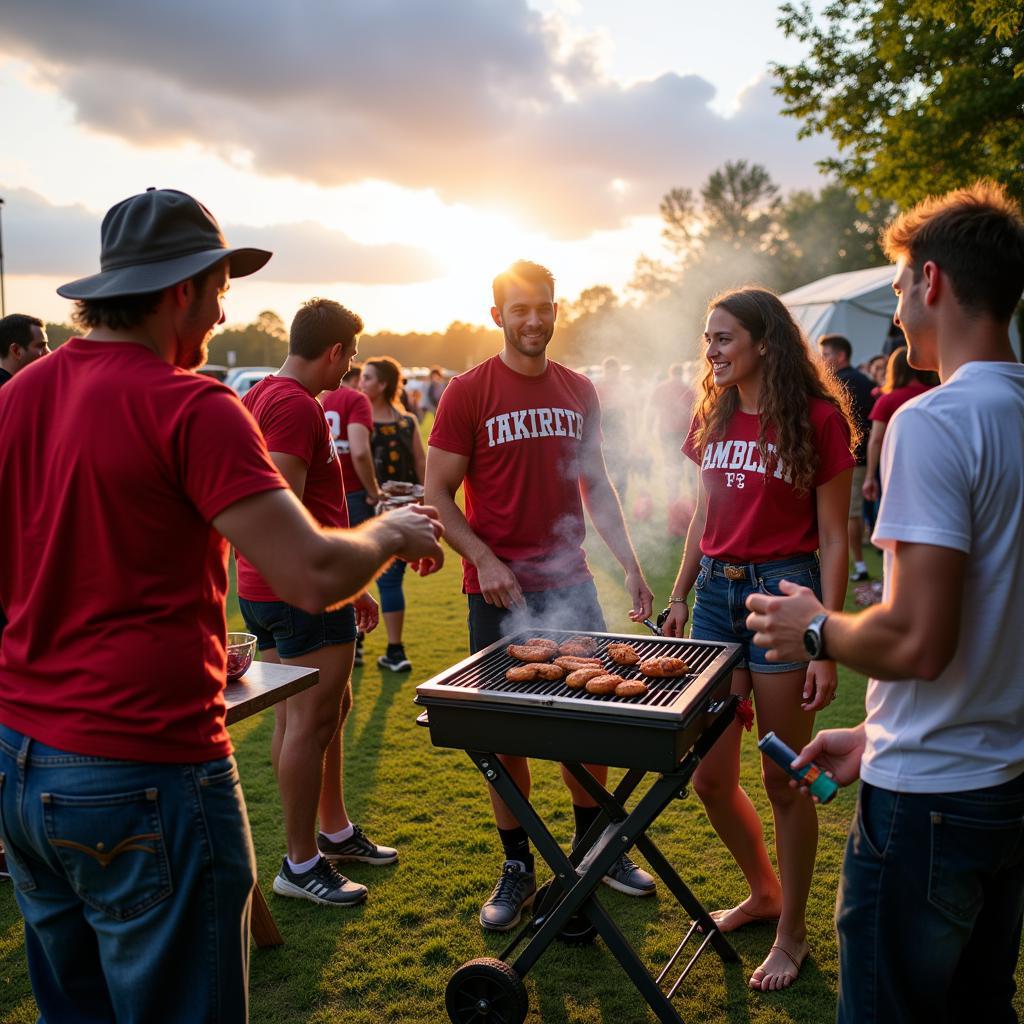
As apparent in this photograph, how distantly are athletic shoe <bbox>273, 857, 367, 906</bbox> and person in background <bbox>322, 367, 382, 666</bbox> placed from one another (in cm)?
310

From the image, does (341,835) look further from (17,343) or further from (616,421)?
(616,421)

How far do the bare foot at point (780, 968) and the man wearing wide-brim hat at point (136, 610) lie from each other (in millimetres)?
2120

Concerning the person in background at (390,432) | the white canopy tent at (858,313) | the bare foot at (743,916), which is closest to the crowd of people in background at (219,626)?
the bare foot at (743,916)

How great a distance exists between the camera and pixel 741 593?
129 inches

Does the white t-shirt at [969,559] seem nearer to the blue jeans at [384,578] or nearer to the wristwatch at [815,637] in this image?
the wristwatch at [815,637]

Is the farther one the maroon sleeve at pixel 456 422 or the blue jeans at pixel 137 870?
the maroon sleeve at pixel 456 422

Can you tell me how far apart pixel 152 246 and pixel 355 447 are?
204 inches

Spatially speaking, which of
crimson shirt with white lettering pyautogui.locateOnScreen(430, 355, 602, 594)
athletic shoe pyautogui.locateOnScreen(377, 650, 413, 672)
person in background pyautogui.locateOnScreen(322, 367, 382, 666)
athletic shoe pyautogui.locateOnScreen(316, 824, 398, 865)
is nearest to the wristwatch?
crimson shirt with white lettering pyautogui.locateOnScreen(430, 355, 602, 594)

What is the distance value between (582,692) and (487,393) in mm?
1564

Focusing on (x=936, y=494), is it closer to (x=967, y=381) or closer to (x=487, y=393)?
(x=967, y=381)

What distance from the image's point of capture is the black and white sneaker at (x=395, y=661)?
715cm

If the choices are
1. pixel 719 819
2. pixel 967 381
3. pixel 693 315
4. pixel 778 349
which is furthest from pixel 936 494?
pixel 693 315

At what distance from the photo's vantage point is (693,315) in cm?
6650

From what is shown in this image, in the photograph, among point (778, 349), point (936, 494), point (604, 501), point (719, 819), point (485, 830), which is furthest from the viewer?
point (485, 830)
